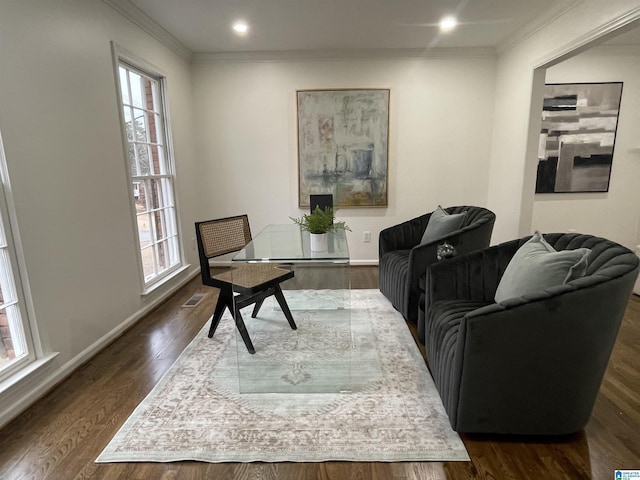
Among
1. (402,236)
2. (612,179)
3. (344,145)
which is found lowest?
(402,236)

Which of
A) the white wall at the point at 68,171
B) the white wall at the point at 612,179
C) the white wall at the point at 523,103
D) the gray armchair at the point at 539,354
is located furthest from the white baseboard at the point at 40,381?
the white wall at the point at 612,179

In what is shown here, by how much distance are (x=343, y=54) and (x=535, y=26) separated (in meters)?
1.91

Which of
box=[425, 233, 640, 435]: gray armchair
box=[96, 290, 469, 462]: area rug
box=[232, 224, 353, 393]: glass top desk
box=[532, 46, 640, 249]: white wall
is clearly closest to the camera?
box=[425, 233, 640, 435]: gray armchair

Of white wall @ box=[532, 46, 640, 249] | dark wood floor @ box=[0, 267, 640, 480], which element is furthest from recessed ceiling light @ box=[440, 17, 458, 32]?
dark wood floor @ box=[0, 267, 640, 480]

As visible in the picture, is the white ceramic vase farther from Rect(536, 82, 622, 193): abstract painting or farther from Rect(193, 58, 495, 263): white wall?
Rect(536, 82, 622, 193): abstract painting

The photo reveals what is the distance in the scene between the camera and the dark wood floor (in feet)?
4.91

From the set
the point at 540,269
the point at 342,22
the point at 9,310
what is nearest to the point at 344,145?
the point at 342,22

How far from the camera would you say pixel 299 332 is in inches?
104

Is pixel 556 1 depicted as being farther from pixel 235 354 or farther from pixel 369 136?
pixel 235 354

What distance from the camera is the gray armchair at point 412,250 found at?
2686 mm

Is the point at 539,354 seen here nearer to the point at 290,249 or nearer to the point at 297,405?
the point at 297,405

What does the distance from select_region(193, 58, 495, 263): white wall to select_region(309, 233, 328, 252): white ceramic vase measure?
2154 millimetres

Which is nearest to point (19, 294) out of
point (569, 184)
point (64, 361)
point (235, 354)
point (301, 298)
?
→ point (64, 361)

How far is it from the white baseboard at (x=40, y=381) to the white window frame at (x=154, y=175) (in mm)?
671
